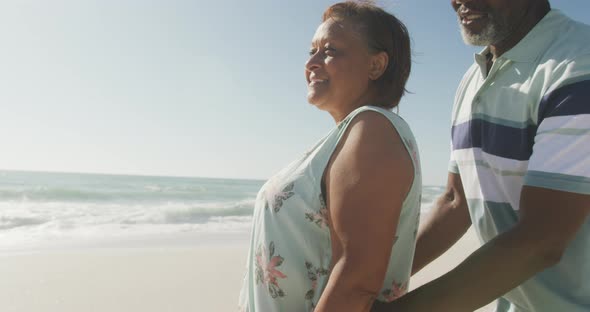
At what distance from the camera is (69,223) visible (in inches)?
463

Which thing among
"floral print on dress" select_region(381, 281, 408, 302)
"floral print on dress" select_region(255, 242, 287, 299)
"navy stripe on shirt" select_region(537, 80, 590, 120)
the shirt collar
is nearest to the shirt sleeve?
"navy stripe on shirt" select_region(537, 80, 590, 120)

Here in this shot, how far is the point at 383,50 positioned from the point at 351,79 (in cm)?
15

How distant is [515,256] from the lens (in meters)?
1.18

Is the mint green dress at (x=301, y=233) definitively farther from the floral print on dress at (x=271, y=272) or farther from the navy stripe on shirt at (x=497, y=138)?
the navy stripe on shirt at (x=497, y=138)

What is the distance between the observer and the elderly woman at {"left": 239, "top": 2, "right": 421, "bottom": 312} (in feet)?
3.87

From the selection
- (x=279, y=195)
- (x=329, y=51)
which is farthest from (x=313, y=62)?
(x=279, y=195)

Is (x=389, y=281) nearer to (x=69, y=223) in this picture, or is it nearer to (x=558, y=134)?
(x=558, y=134)

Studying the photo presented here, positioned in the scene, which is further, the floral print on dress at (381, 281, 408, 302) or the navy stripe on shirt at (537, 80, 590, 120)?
the floral print on dress at (381, 281, 408, 302)

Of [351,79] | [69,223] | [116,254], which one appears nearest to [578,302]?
[351,79]

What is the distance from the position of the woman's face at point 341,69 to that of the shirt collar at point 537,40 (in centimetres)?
46

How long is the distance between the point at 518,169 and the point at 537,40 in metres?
0.40

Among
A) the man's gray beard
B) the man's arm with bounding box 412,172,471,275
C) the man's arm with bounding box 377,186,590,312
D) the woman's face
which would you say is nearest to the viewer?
the man's arm with bounding box 377,186,590,312

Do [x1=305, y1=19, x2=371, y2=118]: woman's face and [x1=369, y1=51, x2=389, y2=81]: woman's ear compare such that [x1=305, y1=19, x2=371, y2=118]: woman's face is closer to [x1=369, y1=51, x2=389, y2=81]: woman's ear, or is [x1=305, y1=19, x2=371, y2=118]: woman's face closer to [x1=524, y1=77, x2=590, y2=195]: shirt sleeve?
[x1=369, y1=51, x2=389, y2=81]: woman's ear

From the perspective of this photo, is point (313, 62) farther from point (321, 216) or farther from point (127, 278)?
point (127, 278)
